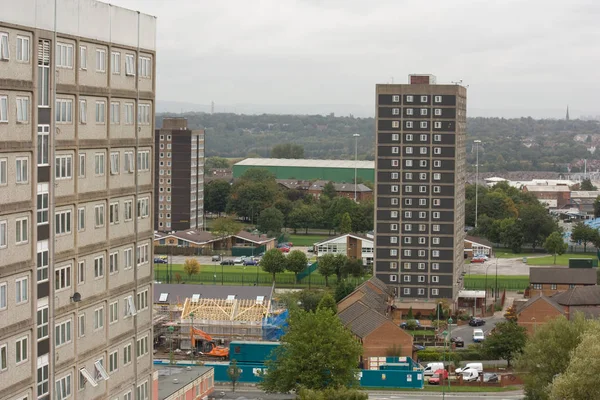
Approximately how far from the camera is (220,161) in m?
194

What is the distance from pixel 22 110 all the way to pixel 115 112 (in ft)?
10.8

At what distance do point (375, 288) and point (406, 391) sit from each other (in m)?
14.8

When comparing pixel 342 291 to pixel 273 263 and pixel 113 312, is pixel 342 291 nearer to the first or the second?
pixel 273 263

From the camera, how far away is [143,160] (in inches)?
848

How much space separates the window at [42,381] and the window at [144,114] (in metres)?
5.31

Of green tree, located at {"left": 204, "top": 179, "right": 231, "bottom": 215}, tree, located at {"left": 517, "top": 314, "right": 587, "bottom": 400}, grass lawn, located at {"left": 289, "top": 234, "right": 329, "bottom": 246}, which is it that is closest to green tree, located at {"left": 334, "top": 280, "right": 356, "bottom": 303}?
tree, located at {"left": 517, "top": 314, "right": 587, "bottom": 400}

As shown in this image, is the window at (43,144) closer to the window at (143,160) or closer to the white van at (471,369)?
the window at (143,160)

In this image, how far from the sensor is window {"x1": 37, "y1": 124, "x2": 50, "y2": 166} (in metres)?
17.6

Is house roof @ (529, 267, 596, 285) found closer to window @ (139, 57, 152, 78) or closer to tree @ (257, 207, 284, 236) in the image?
tree @ (257, 207, 284, 236)

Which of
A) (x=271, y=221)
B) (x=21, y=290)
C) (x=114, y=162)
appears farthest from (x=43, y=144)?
(x=271, y=221)

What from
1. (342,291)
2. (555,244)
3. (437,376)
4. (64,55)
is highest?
(64,55)

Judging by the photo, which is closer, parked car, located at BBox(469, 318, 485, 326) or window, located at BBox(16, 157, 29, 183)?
window, located at BBox(16, 157, 29, 183)

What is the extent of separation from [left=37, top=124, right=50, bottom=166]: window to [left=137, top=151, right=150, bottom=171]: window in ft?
11.6

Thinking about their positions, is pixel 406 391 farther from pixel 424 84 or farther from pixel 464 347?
pixel 424 84
